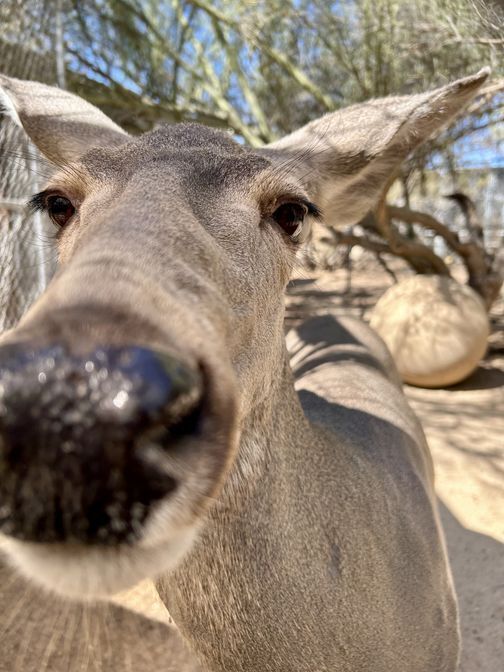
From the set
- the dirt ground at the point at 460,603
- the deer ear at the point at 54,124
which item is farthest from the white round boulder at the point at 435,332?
the deer ear at the point at 54,124

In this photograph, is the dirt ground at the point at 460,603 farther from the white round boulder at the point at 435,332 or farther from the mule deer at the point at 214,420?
the white round boulder at the point at 435,332

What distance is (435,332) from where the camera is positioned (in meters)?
6.74

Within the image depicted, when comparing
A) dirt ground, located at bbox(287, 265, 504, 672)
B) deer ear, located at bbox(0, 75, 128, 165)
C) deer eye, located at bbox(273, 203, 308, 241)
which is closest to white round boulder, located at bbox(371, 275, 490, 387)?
dirt ground, located at bbox(287, 265, 504, 672)

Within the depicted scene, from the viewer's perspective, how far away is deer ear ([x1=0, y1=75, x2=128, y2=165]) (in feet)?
9.35

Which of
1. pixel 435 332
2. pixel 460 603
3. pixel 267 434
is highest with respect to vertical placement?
pixel 267 434

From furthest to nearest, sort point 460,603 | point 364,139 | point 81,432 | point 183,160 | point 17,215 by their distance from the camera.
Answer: point 17,215, point 460,603, point 364,139, point 183,160, point 81,432

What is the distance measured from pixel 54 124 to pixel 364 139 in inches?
61.7

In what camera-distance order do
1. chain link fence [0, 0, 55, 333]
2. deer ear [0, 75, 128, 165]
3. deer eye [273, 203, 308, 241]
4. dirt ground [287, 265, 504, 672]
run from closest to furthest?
deer eye [273, 203, 308, 241]
deer ear [0, 75, 128, 165]
dirt ground [287, 265, 504, 672]
chain link fence [0, 0, 55, 333]

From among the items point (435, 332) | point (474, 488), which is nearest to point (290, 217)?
point (474, 488)

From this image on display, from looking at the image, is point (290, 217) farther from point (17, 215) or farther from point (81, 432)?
point (17, 215)

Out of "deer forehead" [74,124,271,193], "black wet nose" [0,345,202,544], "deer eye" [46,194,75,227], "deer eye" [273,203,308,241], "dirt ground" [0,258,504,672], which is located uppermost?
"deer forehead" [74,124,271,193]

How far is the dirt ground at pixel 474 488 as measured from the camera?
3.16 m

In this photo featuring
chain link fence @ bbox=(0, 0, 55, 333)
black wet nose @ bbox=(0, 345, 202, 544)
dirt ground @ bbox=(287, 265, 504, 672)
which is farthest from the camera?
chain link fence @ bbox=(0, 0, 55, 333)

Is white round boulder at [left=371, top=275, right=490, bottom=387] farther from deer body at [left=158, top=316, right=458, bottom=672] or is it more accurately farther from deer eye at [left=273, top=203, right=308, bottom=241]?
deer eye at [left=273, top=203, right=308, bottom=241]
